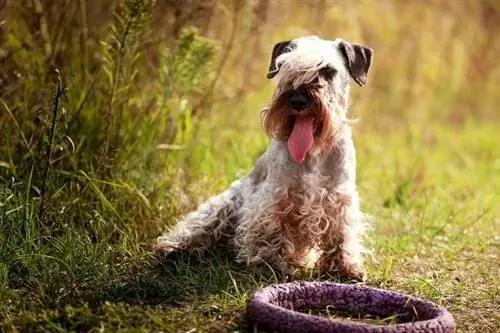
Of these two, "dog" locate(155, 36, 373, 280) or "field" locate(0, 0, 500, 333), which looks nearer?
"field" locate(0, 0, 500, 333)

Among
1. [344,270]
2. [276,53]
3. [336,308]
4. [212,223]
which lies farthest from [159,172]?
[336,308]

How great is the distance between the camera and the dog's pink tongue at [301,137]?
4742 millimetres

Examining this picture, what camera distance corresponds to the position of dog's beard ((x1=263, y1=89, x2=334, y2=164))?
4688 millimetres

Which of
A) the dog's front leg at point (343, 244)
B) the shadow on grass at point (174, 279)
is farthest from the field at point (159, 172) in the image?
the dog's front leg at point (343, 244)

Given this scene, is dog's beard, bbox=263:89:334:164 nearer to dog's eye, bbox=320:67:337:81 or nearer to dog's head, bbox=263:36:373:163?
dog's head, bbox=263:36:373:163

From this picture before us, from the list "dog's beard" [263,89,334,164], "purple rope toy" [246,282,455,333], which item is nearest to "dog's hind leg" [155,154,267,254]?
"dog's beard" [263,89,334,164]

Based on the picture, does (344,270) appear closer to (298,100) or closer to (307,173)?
(307,173)

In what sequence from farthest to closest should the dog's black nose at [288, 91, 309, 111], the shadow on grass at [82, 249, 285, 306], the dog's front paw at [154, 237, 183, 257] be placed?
the dog's front paw at [154, 237, 183, 257], the dog's black nose at [288, 91, 309, 111], the shadow on grass at [82, 249, 285, 306]

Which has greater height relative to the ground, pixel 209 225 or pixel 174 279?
pixel 209 225

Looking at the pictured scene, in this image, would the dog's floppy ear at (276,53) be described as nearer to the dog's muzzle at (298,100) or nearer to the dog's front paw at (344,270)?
the dog's muzzle at (298,100)

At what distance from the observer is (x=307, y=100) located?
4668mm

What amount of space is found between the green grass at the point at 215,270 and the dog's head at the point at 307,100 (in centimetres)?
67

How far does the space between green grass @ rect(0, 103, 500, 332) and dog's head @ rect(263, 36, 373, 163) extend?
0.67 metres

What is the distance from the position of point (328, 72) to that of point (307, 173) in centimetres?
49
